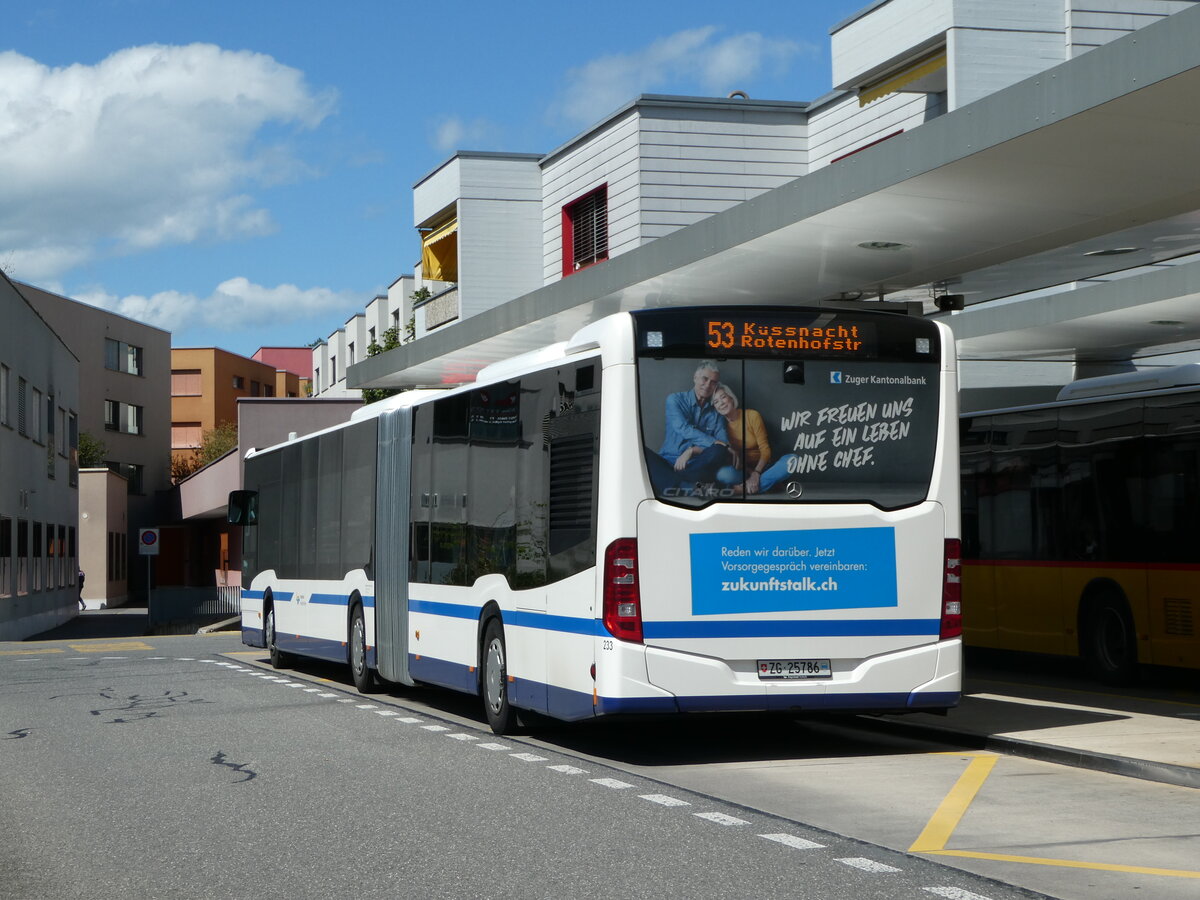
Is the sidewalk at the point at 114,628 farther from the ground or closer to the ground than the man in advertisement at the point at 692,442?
closer to the ground

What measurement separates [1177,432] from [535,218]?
72.5 ft

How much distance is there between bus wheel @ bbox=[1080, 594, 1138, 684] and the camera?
669 inches

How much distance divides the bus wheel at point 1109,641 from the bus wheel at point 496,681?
681cm

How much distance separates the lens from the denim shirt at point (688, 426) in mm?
11469

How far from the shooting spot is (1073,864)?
7.83m

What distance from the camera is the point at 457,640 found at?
48.8 feet

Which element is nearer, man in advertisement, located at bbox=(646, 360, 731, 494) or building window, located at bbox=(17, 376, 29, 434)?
man in advertisement, located at bbox=(646, 360, 731, 494)

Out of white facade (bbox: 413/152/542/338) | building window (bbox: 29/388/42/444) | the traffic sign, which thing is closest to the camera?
white facade (bbox: 413/152/542/338)

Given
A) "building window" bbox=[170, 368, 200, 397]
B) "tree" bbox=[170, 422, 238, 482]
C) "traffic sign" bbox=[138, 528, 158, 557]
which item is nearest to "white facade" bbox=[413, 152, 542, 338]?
"traffic sign" bbox=[138, 528, 158, 557]

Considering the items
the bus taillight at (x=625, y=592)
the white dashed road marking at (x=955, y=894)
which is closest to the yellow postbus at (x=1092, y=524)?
the bus taillight at (x=625, y=592)

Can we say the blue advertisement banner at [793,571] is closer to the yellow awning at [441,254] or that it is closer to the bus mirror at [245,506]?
the bus mirror at [245,506]

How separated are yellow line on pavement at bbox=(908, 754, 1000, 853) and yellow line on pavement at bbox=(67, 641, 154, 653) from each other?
2307 cm

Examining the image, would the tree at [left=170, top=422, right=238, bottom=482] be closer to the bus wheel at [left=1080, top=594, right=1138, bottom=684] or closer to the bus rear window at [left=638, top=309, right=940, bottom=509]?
the bus wheel at [left=1080, top=594, right=1138, bottom=684]

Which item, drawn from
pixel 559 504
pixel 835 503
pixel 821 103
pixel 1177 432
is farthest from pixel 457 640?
pixel 821 103
